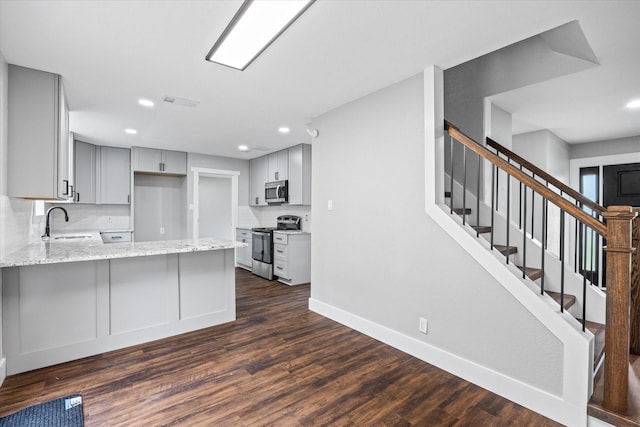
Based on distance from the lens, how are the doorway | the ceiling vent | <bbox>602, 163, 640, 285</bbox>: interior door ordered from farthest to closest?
1. the doorway
2. <bbox>602, 163, 640, 285</bbox>: interior door
3. the ceiling vent

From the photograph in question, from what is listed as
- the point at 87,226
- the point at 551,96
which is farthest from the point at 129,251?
the point at 551,96

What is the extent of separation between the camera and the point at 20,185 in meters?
2.46

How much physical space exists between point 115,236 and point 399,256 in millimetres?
4847

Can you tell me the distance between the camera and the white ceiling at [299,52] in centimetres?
179

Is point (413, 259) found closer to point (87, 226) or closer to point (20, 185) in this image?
point (20, 185)

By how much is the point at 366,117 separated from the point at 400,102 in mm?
426

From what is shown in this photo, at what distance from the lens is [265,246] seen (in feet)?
18.1

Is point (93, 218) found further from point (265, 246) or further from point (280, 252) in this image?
point (280, 252)

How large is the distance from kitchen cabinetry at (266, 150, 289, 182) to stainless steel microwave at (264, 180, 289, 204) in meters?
0.11

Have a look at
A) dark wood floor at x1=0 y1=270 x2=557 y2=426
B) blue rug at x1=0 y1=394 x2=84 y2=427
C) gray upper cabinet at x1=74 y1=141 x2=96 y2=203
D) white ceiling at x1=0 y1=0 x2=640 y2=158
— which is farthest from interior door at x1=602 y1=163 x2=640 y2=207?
gray upper cabinet at x1=74 y1=141 x2=96 y2=203

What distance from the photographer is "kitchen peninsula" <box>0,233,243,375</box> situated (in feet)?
7.66

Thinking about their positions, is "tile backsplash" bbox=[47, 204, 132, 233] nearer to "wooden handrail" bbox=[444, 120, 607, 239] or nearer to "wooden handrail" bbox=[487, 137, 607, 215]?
"wooden handrail" bbox=[444, 120, 607, 239]

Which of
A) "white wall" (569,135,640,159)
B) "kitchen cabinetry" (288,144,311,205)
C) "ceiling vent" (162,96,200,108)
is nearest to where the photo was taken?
"ceiling vent" (162,96,200,108)

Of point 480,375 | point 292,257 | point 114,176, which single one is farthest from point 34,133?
point 480,375
